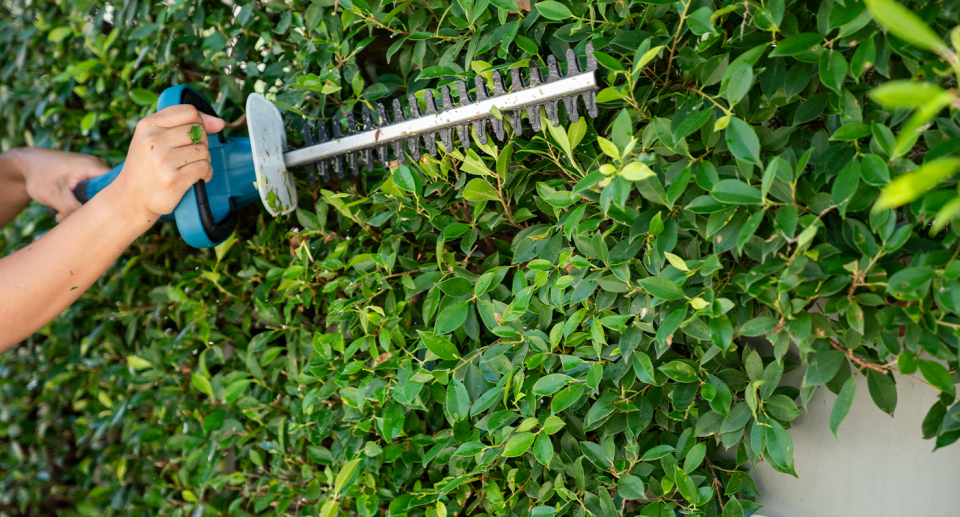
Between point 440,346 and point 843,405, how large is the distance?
1.84ft

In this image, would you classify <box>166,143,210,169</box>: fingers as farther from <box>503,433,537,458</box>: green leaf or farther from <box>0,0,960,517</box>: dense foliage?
<box>503,433,537,458</box>: green leaf

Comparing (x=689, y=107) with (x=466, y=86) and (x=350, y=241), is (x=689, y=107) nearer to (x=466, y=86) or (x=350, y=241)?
(x=466, y=86)

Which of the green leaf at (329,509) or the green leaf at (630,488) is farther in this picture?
the green leaf at (329,509)

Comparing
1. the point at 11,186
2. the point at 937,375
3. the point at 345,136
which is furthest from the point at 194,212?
the point at 937,375

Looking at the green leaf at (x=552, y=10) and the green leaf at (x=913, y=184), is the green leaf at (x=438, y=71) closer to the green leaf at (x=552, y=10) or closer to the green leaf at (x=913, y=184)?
the green leaf at (x=552, y=10)

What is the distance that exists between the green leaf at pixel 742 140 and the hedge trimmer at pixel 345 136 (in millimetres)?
221

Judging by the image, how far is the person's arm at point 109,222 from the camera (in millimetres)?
1021

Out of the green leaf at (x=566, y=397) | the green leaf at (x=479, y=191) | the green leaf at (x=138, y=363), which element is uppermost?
the green leaf at (x=479, y=191)

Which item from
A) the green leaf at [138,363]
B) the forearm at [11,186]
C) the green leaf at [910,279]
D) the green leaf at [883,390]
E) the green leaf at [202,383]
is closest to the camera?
the green leaf at [910,279]

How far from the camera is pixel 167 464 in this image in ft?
4.86

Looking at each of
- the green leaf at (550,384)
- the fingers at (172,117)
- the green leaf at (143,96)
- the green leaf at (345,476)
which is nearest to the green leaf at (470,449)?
the green leaf at (550,384)

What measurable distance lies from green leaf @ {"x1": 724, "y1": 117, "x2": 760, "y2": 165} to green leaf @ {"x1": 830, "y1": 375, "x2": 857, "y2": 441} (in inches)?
12.1

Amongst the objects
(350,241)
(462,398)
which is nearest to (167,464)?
(350,241)

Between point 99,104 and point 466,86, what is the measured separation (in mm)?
1209
